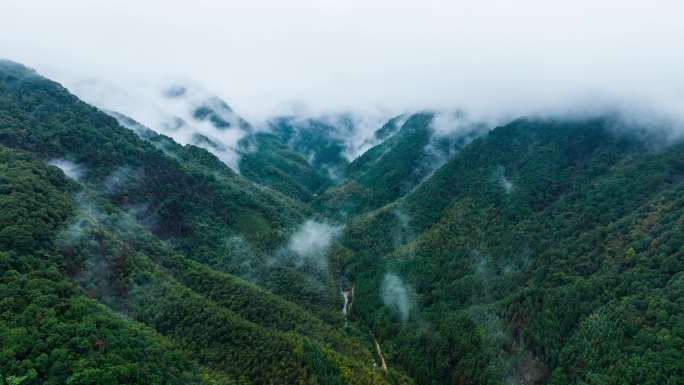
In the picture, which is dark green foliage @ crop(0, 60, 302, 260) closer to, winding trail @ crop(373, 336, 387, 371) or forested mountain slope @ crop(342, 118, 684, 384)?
forested mountain slope @ crop(342, 118, 684, 384)

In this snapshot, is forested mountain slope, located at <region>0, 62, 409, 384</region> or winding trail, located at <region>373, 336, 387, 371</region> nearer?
forested mountain slope, located at <region>0, 62, 409, 384</region>

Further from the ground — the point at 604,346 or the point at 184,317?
the point at 184,317

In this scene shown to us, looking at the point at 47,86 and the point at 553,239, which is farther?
the point at 47,86

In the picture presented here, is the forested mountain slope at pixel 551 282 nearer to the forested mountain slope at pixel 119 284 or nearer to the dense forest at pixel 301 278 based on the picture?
the dense forest at pixel 301 278

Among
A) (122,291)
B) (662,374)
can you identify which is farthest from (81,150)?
(662,374)

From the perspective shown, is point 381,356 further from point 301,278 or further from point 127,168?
point 127,168

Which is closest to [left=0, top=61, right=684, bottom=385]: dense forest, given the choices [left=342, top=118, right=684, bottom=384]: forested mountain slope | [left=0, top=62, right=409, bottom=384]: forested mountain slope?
[left=0, top=62, right=409, bottom=384]: forested mountain slope

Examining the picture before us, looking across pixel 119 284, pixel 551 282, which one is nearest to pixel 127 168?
pixel 119 284

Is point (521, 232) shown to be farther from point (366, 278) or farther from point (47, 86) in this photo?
point (47, 86)
